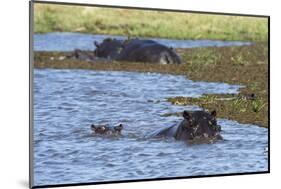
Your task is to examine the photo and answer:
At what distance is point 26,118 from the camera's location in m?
6.66

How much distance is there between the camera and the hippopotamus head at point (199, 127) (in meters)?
7.21

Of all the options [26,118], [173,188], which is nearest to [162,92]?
[173,188]

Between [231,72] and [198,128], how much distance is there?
72 centimetres

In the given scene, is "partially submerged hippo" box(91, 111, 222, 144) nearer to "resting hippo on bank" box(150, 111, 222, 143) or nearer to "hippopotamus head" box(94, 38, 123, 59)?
"resting hippo on bank" box(150, 111, 222, 143)

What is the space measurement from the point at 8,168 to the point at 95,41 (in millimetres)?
1495

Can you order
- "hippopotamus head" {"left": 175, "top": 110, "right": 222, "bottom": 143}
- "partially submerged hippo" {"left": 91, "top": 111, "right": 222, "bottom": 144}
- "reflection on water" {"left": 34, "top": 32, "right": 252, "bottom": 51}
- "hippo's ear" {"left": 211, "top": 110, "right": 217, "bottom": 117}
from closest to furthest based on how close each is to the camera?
1. "reflection on water" {"left": 34, "top": 32, "right": 252, "bottom": 51}
2. "partially submerged hippo" {"left": 91, "top": 111, "right": 222, "bottom": 144}
3. "hippopotamus head" {"left": 175, "top": 110, "right": 222, "bottom": 143}
4. "hippo's ear" {"left": 211, "top": 110, "right": 217, "bottom": 117}

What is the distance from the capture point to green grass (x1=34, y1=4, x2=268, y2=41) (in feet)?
22.2

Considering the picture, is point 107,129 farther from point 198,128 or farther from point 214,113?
point 214,113

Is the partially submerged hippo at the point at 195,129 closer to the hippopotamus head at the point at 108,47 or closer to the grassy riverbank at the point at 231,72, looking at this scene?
the grassy riverbank at the point at 231,72

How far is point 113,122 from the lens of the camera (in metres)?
6.95

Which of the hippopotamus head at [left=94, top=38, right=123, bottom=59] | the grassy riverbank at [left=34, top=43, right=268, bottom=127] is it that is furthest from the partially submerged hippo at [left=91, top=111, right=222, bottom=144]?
the hippopotamus head at [left=94, top=38, right=123, bottom=59]

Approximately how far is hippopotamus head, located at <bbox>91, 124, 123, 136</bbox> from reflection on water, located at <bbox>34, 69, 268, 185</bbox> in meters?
0.05

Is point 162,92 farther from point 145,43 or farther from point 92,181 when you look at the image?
point 92,181

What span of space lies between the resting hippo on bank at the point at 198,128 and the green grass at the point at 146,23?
82 centimetres
